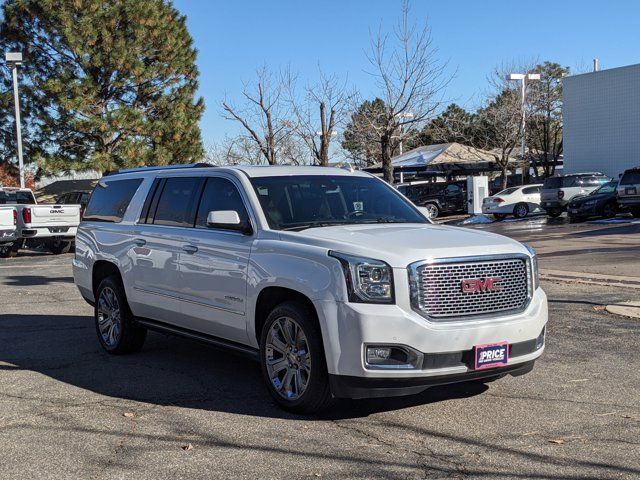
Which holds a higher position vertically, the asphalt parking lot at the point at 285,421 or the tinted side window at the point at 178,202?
the tinted side window at the point at 178,202

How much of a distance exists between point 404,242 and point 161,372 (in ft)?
9.75

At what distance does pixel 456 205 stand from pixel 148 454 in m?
33.8

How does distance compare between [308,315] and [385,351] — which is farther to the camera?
[308,315]

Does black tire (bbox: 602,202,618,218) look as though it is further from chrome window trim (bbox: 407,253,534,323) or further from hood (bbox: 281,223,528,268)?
chrome window trim (bbox: 407,253,534,323)

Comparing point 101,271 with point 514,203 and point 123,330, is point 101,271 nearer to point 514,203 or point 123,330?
point 123,330

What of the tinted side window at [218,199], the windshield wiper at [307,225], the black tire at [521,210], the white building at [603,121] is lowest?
the black tire at [521,210]

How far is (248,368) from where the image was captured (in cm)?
734

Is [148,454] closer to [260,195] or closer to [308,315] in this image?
[308,315]

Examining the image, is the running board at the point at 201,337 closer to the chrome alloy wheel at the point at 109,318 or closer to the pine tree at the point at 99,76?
the chrome alloy wheel at the point at 109,318

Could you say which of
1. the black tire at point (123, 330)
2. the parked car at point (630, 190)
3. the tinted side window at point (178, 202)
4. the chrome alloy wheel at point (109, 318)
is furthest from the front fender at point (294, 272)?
the parked car at point (630, 190)

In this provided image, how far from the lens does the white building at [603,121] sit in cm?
3622

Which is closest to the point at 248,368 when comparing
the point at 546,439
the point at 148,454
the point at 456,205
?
the point at 148,454

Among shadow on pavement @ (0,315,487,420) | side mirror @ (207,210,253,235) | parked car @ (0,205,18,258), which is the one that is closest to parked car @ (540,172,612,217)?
parked car @ (0,205,18,258)

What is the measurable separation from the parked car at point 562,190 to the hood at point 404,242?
982 inches
